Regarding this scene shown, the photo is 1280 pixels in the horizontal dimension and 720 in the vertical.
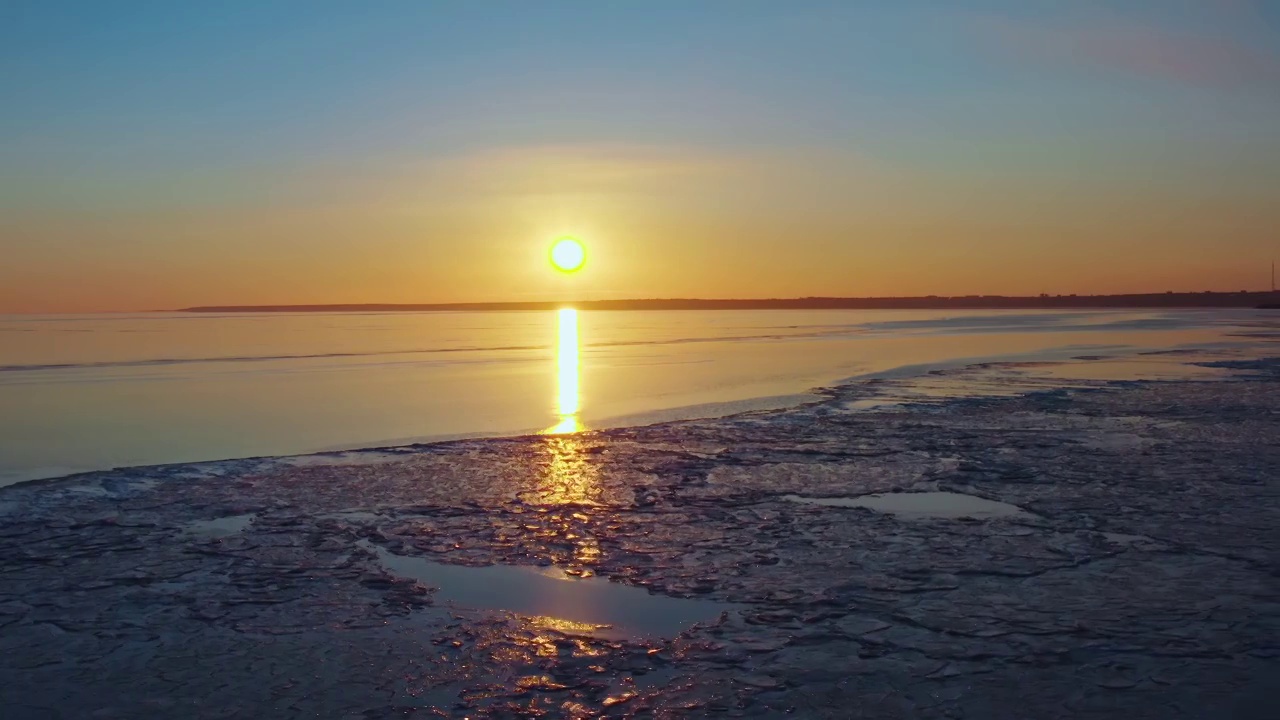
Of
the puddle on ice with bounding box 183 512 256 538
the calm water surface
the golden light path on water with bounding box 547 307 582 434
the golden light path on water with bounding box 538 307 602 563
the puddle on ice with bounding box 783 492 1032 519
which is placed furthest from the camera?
the golden light path on water with bounding box 547 307 582 434

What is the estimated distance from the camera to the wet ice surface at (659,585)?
5008 millimetres

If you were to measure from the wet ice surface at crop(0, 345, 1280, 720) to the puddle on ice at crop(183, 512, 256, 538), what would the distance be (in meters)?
0.04

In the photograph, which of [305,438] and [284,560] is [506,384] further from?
[284,560]

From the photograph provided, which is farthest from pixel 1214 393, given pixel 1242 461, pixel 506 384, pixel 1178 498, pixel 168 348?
pixel 168 348

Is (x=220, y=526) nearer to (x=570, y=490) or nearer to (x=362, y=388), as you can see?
(x=570, y=490)

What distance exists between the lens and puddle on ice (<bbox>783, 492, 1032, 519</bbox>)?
9.00 metres

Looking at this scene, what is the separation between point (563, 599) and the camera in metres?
6.58

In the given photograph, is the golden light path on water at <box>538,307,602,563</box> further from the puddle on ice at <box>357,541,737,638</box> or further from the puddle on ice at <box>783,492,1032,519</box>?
the puddle on ice at <box>783,492,1032,519</box>

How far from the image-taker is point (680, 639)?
5.75 m

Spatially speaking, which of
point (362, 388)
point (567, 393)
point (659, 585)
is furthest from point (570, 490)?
point (362, 388)

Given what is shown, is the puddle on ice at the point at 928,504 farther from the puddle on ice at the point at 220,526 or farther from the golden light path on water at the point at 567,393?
the golden light path on water at the point at 567,393

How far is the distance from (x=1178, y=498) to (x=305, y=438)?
1094 cm

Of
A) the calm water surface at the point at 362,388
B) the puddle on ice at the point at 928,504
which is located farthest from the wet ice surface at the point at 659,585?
the calm water surface at the point at 362,388

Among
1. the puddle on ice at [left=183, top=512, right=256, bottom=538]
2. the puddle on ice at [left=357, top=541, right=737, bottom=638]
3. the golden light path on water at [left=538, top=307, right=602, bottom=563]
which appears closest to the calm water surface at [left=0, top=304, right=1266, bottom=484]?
the golden light path on water at [left=538, top=307, right=602, bottom=563]
